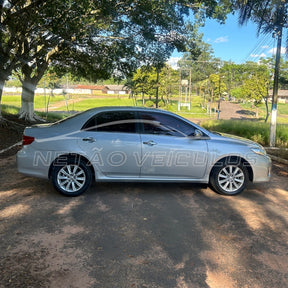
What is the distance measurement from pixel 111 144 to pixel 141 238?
187 cm

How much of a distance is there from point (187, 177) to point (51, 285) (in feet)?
10.2

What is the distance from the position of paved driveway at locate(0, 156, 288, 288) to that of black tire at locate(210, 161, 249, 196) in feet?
0.57

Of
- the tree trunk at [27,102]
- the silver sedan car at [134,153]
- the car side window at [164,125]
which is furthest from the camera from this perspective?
the tree trunk at [27,102]

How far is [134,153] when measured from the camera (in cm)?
490

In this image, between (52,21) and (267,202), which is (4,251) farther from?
(52,21)

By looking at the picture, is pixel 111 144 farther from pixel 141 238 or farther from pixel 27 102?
pixel 27 102

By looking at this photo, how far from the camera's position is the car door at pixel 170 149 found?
4.95 m

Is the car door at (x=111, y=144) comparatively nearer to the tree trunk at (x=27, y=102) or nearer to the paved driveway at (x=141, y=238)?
the paved driveway at (x=141, y=238)

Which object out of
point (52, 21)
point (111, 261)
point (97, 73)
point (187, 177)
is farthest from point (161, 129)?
point (97, 73)

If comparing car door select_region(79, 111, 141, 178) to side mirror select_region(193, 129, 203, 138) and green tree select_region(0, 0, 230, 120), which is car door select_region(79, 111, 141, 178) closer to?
side mirror select_region(193, 129, 203, 138)

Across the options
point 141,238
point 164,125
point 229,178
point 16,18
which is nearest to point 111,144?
point 164,125

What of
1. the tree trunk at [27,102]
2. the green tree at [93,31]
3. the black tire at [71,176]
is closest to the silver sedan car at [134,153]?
the black tire at [71,176]

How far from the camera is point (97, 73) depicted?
55.1ft

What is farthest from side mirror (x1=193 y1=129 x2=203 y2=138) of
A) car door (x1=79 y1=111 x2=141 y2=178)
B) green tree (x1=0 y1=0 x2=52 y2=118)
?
green tree (x1=0 y1=0 x2=52 y2=118)
